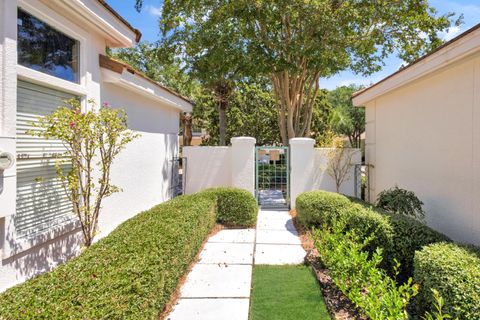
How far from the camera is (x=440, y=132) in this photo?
21.3ft

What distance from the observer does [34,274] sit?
15.0 ft

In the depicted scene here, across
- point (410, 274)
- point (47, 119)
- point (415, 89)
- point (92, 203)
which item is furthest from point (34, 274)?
point (415, 89)

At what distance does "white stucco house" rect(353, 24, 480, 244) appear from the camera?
17.7 feet

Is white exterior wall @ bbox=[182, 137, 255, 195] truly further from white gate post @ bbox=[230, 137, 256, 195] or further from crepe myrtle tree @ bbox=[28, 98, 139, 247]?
crepe myrtle tree @ bbox=[28, 98, 139, 247]

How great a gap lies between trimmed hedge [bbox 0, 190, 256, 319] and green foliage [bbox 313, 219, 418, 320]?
251 centimetres

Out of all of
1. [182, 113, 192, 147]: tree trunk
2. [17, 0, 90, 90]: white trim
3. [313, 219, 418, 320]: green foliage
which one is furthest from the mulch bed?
[182, 113, 192, 147]: tree trunk

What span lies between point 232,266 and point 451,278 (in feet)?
12.6

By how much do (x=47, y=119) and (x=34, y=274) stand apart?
2.40m

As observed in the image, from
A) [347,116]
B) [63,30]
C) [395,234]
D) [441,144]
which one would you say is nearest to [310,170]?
[441,144]

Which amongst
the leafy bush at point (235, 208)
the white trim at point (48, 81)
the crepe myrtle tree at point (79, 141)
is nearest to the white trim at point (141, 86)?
the white trim at point (48, 81)

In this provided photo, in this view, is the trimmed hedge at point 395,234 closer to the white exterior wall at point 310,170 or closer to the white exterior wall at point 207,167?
the white exterior wall at point 310,170

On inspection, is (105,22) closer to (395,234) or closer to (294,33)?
(395,234)

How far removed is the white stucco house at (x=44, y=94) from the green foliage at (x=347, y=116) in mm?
27178

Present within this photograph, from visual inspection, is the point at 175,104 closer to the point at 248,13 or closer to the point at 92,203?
the point at 248,13
